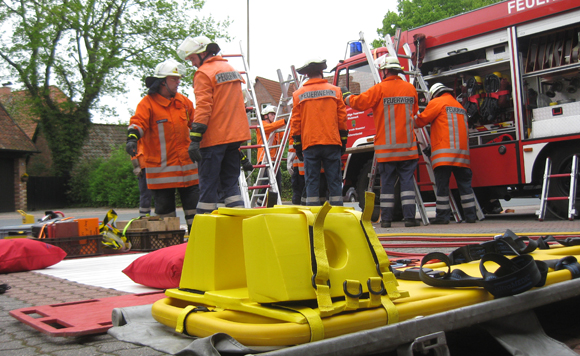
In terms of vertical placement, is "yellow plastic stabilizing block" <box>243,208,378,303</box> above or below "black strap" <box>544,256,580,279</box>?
above

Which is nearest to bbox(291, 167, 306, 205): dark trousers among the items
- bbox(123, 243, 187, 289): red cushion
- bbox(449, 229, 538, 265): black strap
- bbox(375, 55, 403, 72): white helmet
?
bbox(375, 55, 403, 72): white helmet

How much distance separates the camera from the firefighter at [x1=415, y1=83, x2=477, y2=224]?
24.9 feet

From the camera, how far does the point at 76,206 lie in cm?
3003

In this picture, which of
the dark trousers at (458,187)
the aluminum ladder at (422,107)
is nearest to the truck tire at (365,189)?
the aluminum ladder at (422,107)

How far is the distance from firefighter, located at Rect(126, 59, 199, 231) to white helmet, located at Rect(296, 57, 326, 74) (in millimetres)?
1844

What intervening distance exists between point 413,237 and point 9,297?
155 inches

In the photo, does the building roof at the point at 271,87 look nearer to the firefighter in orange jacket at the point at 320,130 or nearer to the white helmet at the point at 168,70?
the firefighter in orange jacket at the point at 320,130

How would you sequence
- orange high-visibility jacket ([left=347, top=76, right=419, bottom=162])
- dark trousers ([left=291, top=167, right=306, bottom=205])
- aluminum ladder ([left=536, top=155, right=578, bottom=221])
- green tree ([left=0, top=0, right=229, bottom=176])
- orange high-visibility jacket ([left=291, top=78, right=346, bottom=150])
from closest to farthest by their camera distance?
aluminum ladder ([left=536, top=155, right=578, bottom=221]) < orange high-visibility jacket ([left=291, top=78, right=346, bottom=150]) < orange high-visibility jacket ([left=347, top=76, right=419, bottom=162]) < dark trousers ([left=291, top=167, right=306, bottom=205]) < green tree ([left=0, top=0, right=229, bottom=176])

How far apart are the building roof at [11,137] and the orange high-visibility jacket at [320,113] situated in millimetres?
24902

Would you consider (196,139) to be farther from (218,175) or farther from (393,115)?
(393,115)

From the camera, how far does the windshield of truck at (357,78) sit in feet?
29.1

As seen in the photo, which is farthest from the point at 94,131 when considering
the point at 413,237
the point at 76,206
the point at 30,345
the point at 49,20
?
the point at 30,345

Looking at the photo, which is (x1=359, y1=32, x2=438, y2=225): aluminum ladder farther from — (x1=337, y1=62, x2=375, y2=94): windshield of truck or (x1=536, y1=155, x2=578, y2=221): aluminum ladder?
(x1=536, y1=155, x2=578, y2=221): aluminum ladder

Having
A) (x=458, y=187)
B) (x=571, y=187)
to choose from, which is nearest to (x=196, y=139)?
(x=458, y=187)
